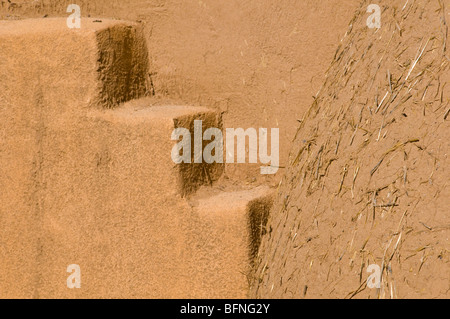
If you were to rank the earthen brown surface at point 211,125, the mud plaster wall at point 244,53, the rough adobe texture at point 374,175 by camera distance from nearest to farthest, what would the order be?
the rough adobe texture at point 374,175 < the earthen brown surface at point 211,125 < the mud plaster wall at point 244,53

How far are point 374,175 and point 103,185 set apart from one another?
1.06 metres

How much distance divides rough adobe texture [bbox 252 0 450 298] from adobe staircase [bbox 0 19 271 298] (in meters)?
0.21

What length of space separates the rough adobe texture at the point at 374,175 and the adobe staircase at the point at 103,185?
8.2 inches

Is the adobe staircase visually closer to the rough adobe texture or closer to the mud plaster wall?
the mud plaster wall

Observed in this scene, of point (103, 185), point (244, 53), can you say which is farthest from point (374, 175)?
point (103, 185)

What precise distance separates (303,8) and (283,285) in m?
0.93

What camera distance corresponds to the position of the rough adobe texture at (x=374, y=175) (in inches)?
64.6

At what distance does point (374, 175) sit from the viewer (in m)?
1.79

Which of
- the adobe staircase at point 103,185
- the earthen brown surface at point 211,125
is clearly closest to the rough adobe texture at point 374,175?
the earthen brown surface at point 211,125

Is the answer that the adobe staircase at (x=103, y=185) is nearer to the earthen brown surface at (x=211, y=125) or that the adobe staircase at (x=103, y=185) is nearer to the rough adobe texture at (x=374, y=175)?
the earthen brown surface at (x=211, y=125)

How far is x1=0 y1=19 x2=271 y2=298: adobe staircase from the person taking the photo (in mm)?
2279

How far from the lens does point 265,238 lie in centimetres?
226

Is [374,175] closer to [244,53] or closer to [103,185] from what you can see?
[244,53]

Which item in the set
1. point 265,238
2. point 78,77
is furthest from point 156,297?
point 78,77
